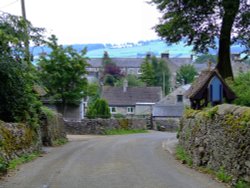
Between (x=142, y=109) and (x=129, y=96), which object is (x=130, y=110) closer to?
(x=142, y=109)

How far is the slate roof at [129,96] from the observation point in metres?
97.5

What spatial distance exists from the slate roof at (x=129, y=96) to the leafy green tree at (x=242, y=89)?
69889 millimetres

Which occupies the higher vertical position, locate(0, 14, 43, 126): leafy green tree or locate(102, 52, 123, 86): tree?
locate(102, 52, 123, 86): tree

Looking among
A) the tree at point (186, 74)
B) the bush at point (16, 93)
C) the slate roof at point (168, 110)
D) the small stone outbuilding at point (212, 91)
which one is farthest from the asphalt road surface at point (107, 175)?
the tree at point (186, 74)

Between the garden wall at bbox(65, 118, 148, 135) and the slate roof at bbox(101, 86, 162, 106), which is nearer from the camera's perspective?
the garden wall at bbox(65, 118, 148, 135)

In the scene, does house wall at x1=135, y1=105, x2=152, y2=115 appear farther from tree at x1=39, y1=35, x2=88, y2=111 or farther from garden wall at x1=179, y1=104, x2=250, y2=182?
garden wall at x1=179, y1=104, x2=250, y2=182

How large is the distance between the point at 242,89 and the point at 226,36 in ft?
19.4

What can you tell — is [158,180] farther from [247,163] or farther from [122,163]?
[122,163]

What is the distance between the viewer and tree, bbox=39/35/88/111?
186 feet

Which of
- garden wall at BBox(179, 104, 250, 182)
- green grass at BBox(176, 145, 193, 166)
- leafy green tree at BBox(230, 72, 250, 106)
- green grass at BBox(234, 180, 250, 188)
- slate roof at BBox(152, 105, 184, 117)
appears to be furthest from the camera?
slate roof at BBox(152, 105, 184, 117)

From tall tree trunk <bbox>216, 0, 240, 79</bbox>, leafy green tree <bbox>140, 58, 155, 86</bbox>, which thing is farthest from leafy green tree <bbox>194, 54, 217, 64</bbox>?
leafy green tree <bbox>140, 58, 155, 86</bbox>

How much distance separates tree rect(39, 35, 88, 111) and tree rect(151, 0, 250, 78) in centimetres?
2651

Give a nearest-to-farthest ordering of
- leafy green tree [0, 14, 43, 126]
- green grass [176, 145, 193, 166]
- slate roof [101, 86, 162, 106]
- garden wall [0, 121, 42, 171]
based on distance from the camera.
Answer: garden wall [0, 121, 42, 171], green grass [176, 145, 193, 166], leafy green tree [0, 14, 43, 126], slate roof [101, 86, 162, 106]

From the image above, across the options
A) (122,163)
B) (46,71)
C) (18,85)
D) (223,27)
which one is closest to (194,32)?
(223,27)
